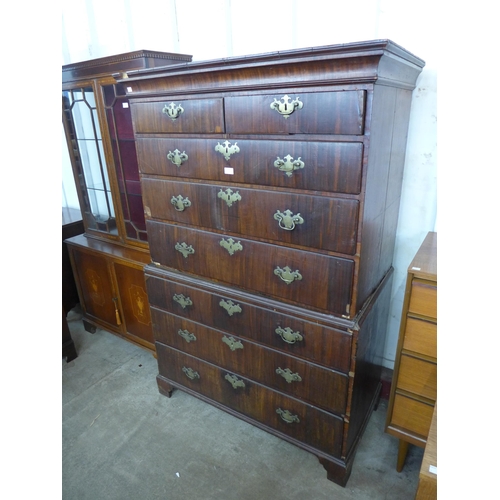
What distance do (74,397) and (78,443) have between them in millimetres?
361

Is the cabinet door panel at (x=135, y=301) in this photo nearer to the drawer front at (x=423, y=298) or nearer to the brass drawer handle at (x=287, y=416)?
the brass drawer handle at (x=287, y=416)

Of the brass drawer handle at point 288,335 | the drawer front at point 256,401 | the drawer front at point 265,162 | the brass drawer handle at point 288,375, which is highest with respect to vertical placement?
the drawer front at point 265,162

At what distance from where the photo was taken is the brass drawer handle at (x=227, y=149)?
129 cm

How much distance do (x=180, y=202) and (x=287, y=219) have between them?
1.72 feet

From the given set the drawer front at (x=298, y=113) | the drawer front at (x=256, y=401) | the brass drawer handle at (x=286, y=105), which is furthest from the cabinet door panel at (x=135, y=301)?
the brass drawer handle at (x=286, y=105)

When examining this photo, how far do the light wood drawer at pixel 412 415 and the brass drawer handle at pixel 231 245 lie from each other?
0.95 metres

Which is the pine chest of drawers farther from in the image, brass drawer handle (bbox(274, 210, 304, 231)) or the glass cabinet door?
the glass cabinet door

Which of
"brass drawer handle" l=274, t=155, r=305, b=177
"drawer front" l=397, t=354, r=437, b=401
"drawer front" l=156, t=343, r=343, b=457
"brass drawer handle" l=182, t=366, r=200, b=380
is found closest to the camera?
"brass drawer handle" l=274, t=155, r=305, b=177

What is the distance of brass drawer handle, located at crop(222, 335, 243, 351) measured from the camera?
1630 millimetres

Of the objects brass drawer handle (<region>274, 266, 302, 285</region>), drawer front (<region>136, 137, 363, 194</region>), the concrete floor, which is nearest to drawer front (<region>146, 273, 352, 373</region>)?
brass drawer handle (<region>274, 266, 302, 285</region>)

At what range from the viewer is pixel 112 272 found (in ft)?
7.54

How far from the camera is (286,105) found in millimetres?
1129

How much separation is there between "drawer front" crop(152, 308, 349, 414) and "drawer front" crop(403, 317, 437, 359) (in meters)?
0.30
